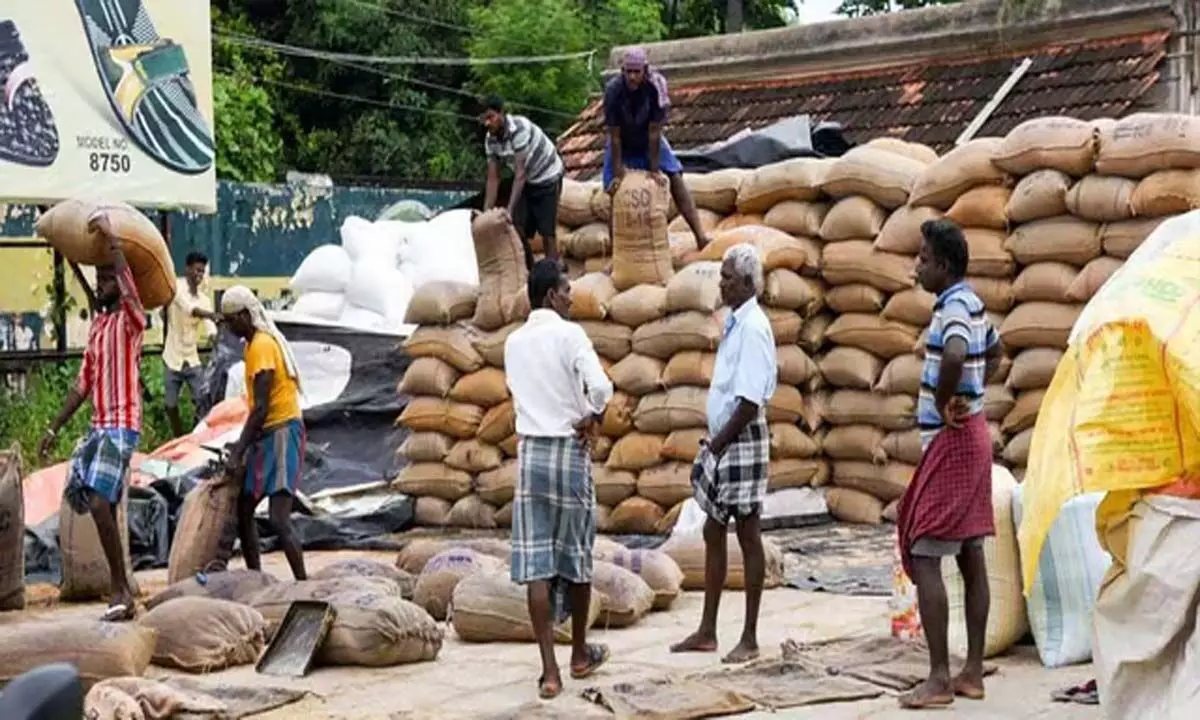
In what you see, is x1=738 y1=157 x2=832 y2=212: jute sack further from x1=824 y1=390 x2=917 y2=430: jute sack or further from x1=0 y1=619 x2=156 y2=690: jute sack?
x1=0 y1=619 x2=156 y2=690: jute sack

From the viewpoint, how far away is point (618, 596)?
779cm

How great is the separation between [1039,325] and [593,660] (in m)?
4.23

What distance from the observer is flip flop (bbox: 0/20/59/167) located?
40.5ft

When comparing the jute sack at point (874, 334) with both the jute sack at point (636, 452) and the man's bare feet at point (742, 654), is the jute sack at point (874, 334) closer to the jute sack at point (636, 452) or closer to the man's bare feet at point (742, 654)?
the jute sack at point (636, 452)

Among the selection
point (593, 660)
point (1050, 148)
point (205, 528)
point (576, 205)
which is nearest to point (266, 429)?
point (205, 528)

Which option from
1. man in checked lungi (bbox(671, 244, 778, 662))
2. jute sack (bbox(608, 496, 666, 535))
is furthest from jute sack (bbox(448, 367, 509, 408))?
man in checked lungi (bbox(671, 244, 778, 662))

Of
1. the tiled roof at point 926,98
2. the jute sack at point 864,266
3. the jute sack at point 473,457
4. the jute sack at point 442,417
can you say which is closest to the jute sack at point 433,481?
the jute sack at point 473,457

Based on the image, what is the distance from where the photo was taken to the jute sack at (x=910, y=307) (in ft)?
34.3

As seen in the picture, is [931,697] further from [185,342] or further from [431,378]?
[185,342]

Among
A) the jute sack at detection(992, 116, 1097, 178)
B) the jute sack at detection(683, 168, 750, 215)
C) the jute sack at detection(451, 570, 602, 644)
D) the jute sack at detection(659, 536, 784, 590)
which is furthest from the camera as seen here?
the jute sack at detection(683, 168, 750, 215)

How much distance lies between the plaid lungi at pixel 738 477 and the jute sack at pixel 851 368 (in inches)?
152

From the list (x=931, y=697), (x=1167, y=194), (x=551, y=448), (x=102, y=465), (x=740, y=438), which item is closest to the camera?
(x=931, y=697)

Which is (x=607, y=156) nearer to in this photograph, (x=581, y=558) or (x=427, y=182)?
(x=581, y=558)

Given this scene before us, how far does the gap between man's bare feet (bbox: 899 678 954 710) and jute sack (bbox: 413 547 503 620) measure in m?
2.52
